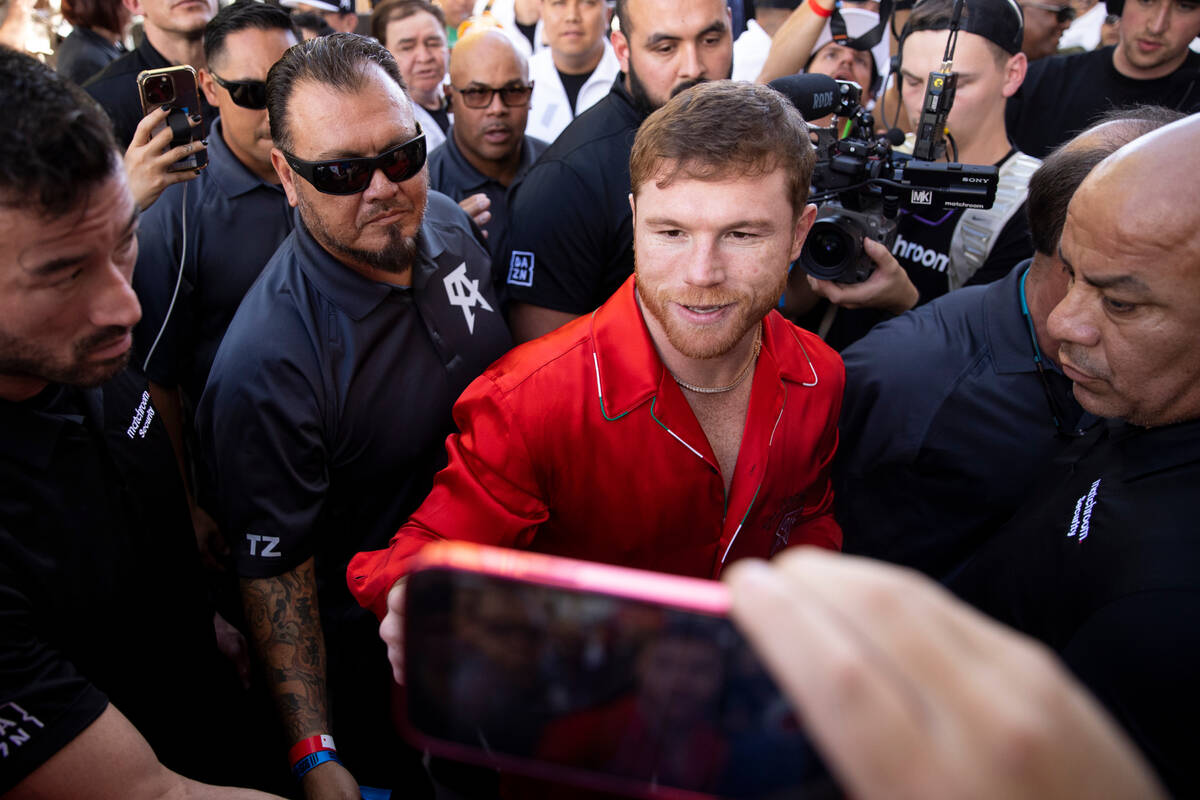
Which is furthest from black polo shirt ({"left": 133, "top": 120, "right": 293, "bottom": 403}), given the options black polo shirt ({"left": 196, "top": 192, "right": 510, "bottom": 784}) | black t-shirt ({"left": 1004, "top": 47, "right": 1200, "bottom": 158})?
black t-shirt ({"left": 1004, "top": 47, "right": 1200, "bottom": 158})

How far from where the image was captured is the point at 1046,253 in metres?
2.21

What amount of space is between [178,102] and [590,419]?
6.77 ft

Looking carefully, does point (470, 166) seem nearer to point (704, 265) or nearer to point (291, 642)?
point (704, 265)

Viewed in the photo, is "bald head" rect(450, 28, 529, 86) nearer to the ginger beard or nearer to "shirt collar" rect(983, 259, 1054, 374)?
the ginger beard

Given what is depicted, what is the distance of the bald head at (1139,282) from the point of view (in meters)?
1.51

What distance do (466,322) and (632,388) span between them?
86 cm

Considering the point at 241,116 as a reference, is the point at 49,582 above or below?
below

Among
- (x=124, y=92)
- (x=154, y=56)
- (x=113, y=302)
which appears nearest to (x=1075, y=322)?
(x=113, y=302)

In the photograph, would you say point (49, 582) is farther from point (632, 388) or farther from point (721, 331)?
point (721, 331)

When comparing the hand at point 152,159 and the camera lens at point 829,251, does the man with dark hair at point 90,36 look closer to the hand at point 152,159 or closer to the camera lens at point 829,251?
the hand at point 152,159

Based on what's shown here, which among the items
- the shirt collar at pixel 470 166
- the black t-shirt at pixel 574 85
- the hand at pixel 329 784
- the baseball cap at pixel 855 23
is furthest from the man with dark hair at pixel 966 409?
the black t-shirt at pixel 574 85

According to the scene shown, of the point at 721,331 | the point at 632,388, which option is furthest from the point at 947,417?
the point at 632,388

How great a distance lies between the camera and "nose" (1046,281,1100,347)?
169cm

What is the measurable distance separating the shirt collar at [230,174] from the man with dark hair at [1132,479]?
113 inches
